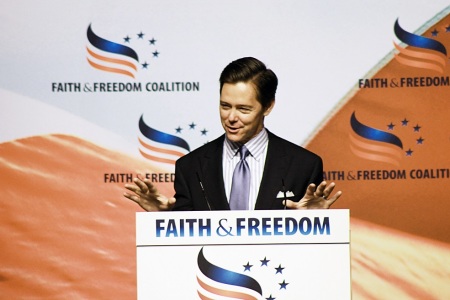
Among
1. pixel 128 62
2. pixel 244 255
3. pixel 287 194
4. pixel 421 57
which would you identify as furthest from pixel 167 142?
pixel 244 255

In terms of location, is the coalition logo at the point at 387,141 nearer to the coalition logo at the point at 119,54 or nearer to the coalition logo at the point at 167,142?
the coalition logo at the point at 167,142

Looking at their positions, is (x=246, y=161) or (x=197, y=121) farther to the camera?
(x=197, y=121)

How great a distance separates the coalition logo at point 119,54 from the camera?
15.6 ft

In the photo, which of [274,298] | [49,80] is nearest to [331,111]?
[49,80]

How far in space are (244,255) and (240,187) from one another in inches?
24.0

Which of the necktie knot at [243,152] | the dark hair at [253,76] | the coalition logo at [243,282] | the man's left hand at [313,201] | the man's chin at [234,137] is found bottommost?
the coalition logo at [243,282]

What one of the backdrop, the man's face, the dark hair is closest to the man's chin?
the man's face

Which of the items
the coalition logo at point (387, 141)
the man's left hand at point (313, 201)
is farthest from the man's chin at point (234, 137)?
the coalition logo at point (387, 141)

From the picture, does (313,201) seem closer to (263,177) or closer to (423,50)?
(263,177)

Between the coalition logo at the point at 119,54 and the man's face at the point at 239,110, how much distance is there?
1.62 metres

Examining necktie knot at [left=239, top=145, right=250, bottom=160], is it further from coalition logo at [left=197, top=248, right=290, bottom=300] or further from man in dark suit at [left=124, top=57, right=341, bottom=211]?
coalition logo at [left=197, top=248, right=290, bottom=300]

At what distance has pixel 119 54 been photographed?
15.6 feet

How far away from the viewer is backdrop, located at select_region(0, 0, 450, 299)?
471cm

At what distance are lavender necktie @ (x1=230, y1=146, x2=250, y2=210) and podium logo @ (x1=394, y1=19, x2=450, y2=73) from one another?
1.81 m
